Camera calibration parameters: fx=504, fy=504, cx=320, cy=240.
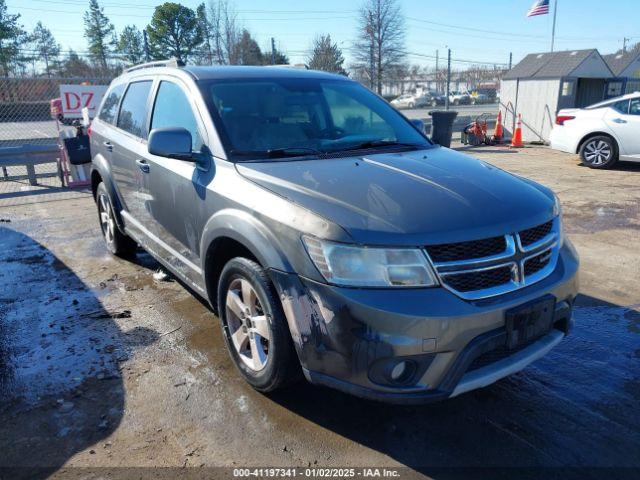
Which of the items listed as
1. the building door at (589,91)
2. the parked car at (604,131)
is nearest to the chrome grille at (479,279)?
the parked car at (604,131)

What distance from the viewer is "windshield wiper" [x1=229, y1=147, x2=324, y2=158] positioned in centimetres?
312

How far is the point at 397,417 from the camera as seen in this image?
280 centimetres

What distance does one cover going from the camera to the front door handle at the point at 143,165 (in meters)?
3.96

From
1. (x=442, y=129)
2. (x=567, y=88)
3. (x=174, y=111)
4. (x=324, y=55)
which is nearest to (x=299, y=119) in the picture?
(x=174, y=111)

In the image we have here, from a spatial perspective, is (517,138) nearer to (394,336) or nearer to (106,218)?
(106,218)

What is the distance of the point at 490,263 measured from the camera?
2.38 m

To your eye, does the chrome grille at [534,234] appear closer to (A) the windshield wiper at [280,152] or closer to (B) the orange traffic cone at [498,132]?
(A) the windshield wiper at [280,152]

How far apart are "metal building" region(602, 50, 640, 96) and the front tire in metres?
16.6

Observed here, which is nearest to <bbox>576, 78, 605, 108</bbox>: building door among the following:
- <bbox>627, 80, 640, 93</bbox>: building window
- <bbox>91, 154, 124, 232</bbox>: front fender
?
<bbox>627, 80, 640, 93</bbox>: building window

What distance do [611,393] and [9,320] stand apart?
437 centimetres

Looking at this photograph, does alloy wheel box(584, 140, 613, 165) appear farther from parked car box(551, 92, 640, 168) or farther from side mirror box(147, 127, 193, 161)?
side mirror box(147, 127, 193, 161)

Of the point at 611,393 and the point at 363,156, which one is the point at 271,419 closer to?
the point at 363,156

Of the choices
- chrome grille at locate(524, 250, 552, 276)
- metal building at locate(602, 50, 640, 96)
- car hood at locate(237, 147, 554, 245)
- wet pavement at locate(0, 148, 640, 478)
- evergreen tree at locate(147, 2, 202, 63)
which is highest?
evergreen tree at locate(147, 2, 202, 63)

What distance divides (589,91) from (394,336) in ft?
53.9
